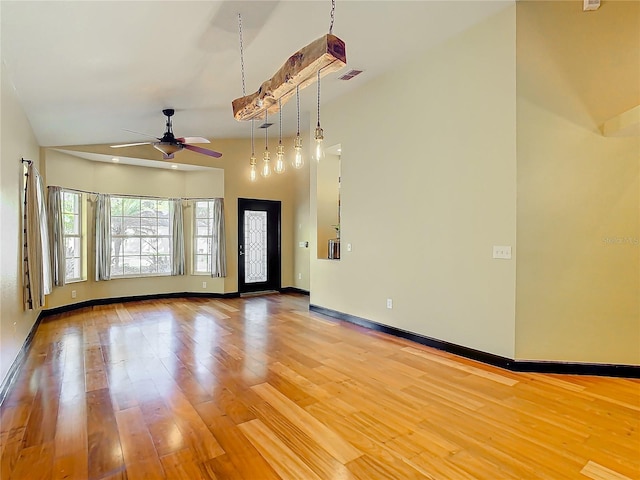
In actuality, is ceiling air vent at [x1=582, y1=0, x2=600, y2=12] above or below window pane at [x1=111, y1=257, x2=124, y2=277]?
above

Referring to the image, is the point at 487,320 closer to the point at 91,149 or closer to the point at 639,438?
the point at 639,438

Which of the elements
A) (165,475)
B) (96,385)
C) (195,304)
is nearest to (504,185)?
(165,475)

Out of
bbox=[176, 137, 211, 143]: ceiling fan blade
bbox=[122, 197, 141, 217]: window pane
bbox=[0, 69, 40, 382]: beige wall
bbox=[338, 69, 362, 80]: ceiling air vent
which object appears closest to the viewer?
bbox=[0, 69, 40, 382]: beige wall

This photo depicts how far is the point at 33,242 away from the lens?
14.2ft

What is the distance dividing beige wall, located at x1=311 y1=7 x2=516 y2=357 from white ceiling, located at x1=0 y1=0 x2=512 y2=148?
37 centimetres

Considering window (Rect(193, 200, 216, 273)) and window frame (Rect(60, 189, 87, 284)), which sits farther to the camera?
window (Rect(193, 200, 216, 273))

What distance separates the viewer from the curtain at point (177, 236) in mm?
7680

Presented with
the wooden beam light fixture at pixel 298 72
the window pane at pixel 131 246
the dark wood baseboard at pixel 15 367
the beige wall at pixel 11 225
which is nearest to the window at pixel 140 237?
the window pane at pixel 131 246

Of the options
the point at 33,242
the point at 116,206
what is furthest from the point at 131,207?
the point at 33,242

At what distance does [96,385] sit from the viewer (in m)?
3.20

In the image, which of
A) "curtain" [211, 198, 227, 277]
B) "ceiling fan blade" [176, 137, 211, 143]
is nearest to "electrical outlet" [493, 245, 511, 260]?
"ceiling fan blade" [176, 137, 211, 143]

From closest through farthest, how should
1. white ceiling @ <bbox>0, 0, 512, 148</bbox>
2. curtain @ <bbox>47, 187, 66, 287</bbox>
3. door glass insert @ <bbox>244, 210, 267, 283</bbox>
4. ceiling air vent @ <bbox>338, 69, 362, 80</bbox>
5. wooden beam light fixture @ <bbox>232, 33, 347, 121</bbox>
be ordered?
wooden beam light fixture @ <bbox>232, 33, 347, 121</bbox> < white ceiling @ <bbox>0, 0, 512, 148</bbox> < ceiling air vent @ <bbox>338, 69, 362, 80</bbox> < curtain @ <bbox>47, 187, 66, 287</bbox> < door glass insert @ <bbox>244, 210, 267, 283</bbox>

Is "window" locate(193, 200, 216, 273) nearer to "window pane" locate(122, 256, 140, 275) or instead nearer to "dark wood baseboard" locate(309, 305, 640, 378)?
"window pane" locate(122, 256, 140, 275)

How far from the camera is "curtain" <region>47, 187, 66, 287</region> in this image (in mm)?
5820
